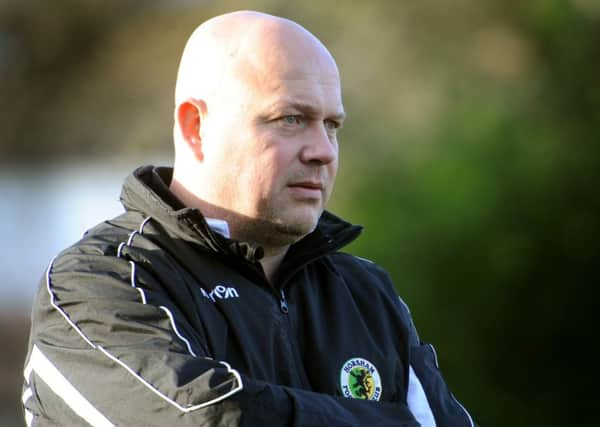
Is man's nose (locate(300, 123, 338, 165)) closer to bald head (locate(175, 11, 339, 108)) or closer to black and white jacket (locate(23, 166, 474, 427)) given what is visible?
bald head (locate(175, 11, 339, 108))

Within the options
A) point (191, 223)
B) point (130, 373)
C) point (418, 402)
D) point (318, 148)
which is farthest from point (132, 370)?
point (418, 402)

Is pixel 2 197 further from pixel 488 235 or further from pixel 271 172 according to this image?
pixel 271 172

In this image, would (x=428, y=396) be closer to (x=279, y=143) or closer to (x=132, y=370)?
(x=279, y=143)

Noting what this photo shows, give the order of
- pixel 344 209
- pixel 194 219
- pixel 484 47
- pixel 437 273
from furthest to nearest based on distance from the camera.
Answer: pixel 484 47 < pixel 344 209 < pixel 437 273 < pixel 194 219

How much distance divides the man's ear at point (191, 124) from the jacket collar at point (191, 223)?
0.46 ft

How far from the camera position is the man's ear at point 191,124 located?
386 cm

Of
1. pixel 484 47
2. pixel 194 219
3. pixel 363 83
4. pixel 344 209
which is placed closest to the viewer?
pixel 194 219

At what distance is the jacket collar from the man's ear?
14 centimetres

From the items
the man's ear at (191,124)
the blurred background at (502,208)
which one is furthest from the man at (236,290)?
the blurred background at (502,208)

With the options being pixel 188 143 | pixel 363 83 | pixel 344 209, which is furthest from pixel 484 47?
pixel 188 143

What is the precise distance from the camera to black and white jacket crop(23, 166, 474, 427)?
10.4 feet

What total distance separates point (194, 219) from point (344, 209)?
5709 millimetres

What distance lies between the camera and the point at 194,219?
362 cm

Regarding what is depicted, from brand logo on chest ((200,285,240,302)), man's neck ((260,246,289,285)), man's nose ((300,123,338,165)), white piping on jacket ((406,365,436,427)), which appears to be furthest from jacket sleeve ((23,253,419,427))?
man's nose ((300,123,338,165))
